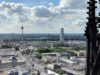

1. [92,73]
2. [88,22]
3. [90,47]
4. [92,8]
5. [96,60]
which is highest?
[92,8]

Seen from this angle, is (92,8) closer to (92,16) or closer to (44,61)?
(92,16)

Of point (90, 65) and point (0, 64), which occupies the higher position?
point (90, 65)

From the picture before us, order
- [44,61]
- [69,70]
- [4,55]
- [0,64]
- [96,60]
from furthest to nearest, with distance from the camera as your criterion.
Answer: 1. [4,55]
2. [44,61]
3. [0,64]
4. [69,70]
5. [96,60]

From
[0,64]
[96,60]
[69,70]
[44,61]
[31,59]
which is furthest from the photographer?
[31,59]

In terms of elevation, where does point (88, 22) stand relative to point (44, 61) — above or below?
above

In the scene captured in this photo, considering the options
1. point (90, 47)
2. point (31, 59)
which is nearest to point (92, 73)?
point (90, 47)

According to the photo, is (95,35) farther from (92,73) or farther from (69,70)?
(69,70)

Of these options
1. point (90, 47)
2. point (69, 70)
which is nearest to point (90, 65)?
point (90, 47)

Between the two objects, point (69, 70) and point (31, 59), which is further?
point (31, 59)

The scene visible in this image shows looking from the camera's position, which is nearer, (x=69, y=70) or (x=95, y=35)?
(x=95, y=35)
